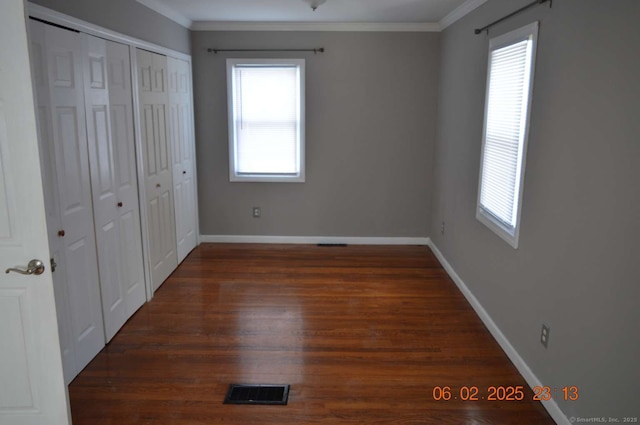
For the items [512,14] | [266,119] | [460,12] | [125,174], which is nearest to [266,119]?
[266,119]

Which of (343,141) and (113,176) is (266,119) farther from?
(113,176)

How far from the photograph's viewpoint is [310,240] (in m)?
5.71

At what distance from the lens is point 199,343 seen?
130 inches

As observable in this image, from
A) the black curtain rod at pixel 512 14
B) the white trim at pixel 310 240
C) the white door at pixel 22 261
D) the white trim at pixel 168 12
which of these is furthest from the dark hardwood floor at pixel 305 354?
the white trim at pixel 168 12

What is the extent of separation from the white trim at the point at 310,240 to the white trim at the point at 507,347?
1.01 m

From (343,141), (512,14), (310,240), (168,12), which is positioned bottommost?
(310,240)

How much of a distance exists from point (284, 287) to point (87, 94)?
233cm

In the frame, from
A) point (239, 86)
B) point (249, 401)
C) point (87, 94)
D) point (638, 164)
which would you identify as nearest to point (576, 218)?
point (638, 164)

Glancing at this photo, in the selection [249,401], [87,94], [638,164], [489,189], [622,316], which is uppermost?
[87,94]

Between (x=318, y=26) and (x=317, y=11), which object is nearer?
(x=317, y=11)

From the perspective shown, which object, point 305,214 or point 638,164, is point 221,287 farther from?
point 638,164

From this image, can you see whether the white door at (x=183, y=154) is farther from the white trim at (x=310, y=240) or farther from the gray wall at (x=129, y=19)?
the white trim at (x=310, y=240)

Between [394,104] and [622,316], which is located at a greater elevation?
[394,104]

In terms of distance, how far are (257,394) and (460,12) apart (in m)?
3.75
